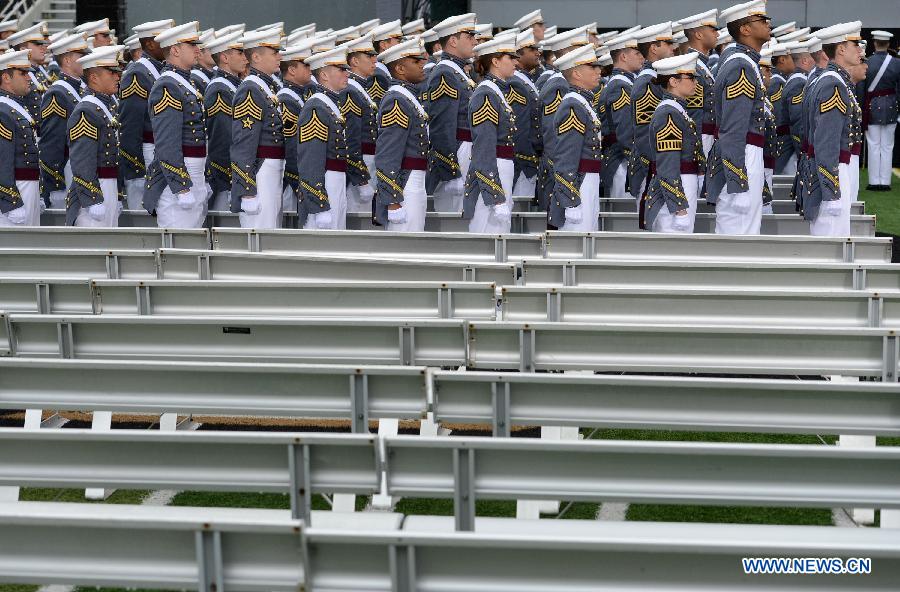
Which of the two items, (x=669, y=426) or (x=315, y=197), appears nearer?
(x=669, y=426)

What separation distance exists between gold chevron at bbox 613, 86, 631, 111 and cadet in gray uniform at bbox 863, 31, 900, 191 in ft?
20.5

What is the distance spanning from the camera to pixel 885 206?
14.1 metres

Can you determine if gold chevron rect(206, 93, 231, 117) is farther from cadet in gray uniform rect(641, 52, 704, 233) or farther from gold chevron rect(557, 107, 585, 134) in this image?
cadet in gray uniform rect(641, 52, 704, 233)

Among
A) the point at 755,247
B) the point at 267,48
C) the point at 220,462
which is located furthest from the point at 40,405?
the point at 267,48

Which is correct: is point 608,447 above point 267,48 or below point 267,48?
below

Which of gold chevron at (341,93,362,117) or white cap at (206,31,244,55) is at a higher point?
white cap at (206,31,244,55)

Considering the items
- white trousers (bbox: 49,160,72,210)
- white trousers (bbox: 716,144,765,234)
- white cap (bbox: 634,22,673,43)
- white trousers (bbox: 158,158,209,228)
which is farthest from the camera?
white trousers (bbox: 49,160,72,210)

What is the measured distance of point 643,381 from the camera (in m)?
3.80

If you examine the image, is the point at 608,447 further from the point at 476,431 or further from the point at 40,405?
the point at 476,431

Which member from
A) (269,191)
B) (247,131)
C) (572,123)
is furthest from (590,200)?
(247,131)

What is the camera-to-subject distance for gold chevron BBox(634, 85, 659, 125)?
9234 mm

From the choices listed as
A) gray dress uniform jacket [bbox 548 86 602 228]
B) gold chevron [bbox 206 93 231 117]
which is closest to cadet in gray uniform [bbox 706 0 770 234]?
gray dress uniform jacket [bbox 548 86 602 228]

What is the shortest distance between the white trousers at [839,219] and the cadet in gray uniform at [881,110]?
7187 millimetres

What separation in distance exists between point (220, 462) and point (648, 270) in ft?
8.07
